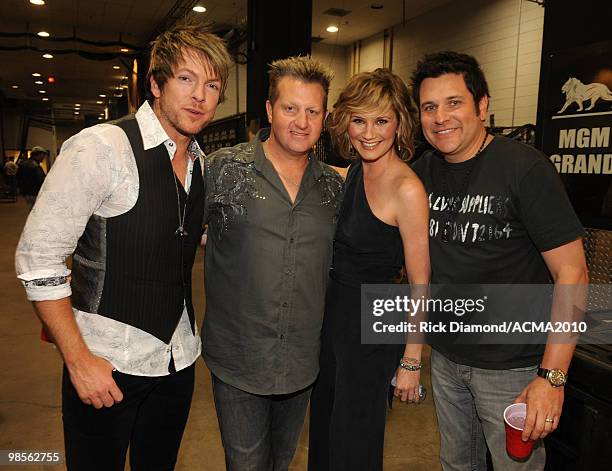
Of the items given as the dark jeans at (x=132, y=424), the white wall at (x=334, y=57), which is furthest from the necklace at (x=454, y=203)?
the white wall at (x=334, y=57)

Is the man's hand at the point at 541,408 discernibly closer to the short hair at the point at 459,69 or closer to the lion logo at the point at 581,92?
the short hair at the point at 459,69

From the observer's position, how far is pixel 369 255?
1783 mm

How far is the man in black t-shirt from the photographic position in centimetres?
149

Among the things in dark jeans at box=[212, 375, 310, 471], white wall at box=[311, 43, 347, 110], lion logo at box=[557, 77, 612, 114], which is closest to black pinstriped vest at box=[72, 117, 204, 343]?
dark jeans at box=[212, 375, 310, 471]

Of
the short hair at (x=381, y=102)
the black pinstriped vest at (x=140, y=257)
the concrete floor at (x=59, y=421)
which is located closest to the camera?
the black pinstriped vest at (x=140, y=257)

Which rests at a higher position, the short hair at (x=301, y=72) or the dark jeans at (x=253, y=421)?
the short hair at (x=301, y=72)

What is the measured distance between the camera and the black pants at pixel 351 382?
5.96ft

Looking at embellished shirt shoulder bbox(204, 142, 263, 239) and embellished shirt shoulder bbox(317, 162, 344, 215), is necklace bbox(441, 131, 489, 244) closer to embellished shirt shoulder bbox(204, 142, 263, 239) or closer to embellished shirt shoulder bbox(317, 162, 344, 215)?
embellished shirt shoulder bbox(317, 162, 344, 215)

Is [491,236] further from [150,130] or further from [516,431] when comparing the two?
[150,130]

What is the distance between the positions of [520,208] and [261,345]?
96 cm

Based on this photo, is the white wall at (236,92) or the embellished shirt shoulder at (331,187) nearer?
the embellished shirt shoulder at (331,187)

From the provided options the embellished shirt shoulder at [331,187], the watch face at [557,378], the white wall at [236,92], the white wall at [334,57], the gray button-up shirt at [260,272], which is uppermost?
the white wall at [334,57]

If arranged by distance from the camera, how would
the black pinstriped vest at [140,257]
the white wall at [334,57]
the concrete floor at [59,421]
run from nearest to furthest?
1. the black pinstriped vest at [140,257]
2. the concrete floor at [59,421]
3. the white wall at [334,57]

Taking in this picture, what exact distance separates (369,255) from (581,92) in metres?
1.24
